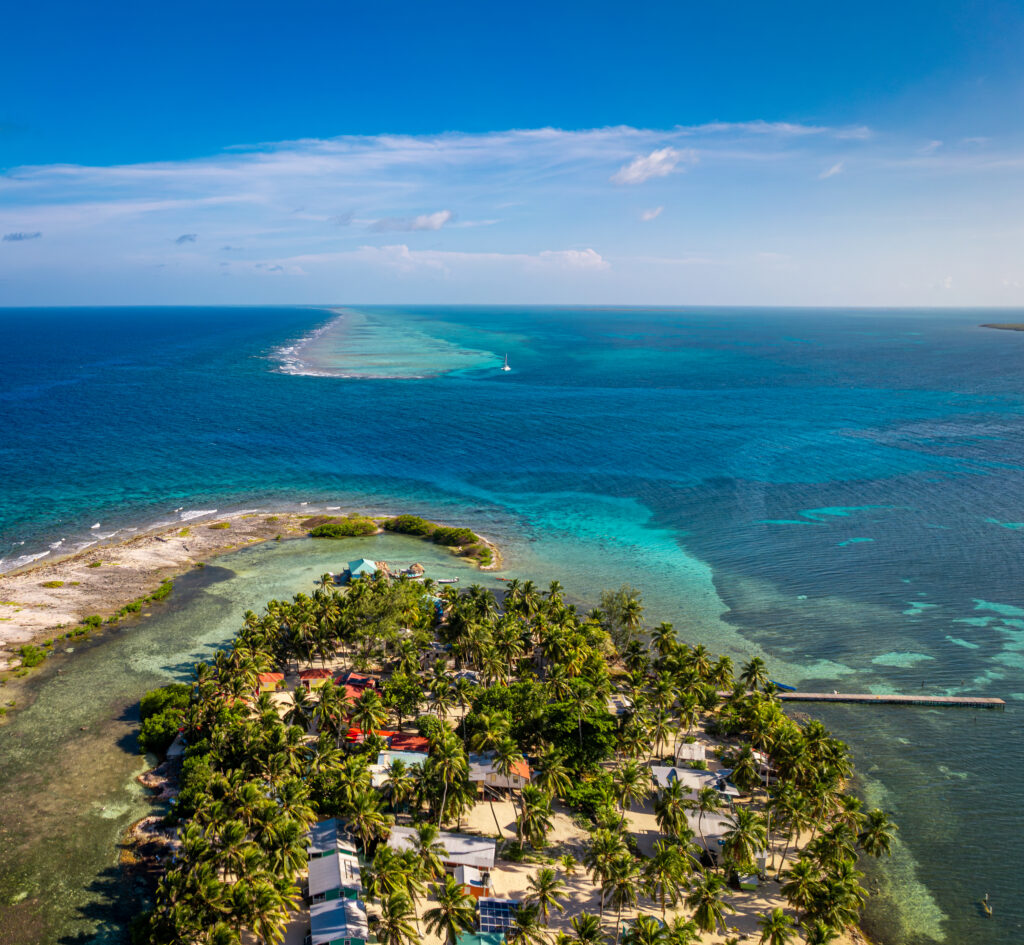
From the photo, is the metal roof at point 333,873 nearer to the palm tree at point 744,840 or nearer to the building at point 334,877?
the building at point 334,877

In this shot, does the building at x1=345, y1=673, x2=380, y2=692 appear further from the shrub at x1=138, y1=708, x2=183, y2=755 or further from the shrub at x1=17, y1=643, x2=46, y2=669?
the shrub at x1=17, y1=643, x2=46, y2=669

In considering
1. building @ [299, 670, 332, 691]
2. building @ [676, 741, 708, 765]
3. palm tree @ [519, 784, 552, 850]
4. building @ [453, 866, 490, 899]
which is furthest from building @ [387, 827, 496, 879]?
building @ [299, 670, 332, 691]

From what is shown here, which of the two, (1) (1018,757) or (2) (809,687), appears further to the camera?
(2) (809,687)

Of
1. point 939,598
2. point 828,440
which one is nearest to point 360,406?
point 828,440

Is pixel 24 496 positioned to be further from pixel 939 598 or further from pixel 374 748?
pixel 939 598

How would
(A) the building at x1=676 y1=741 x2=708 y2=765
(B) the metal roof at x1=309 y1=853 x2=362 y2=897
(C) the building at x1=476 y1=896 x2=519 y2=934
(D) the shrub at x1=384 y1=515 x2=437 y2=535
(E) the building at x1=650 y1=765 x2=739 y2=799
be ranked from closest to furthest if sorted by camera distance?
(C) the building at x1=476 y1=896 x2=519 y2=934, (B) the metal roof at x1=309 y1=853 x2=362 y2=897, (E) the building at x1=650 y1=765 x2=739 y2=799, (A) the building at x1=676 y1=741 x2=708 y2=765, (D) the shrub at x1=384 y1=515 x2=437 y2=535


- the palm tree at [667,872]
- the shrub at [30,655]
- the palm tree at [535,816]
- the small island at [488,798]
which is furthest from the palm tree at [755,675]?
the shrub at [30,655]
